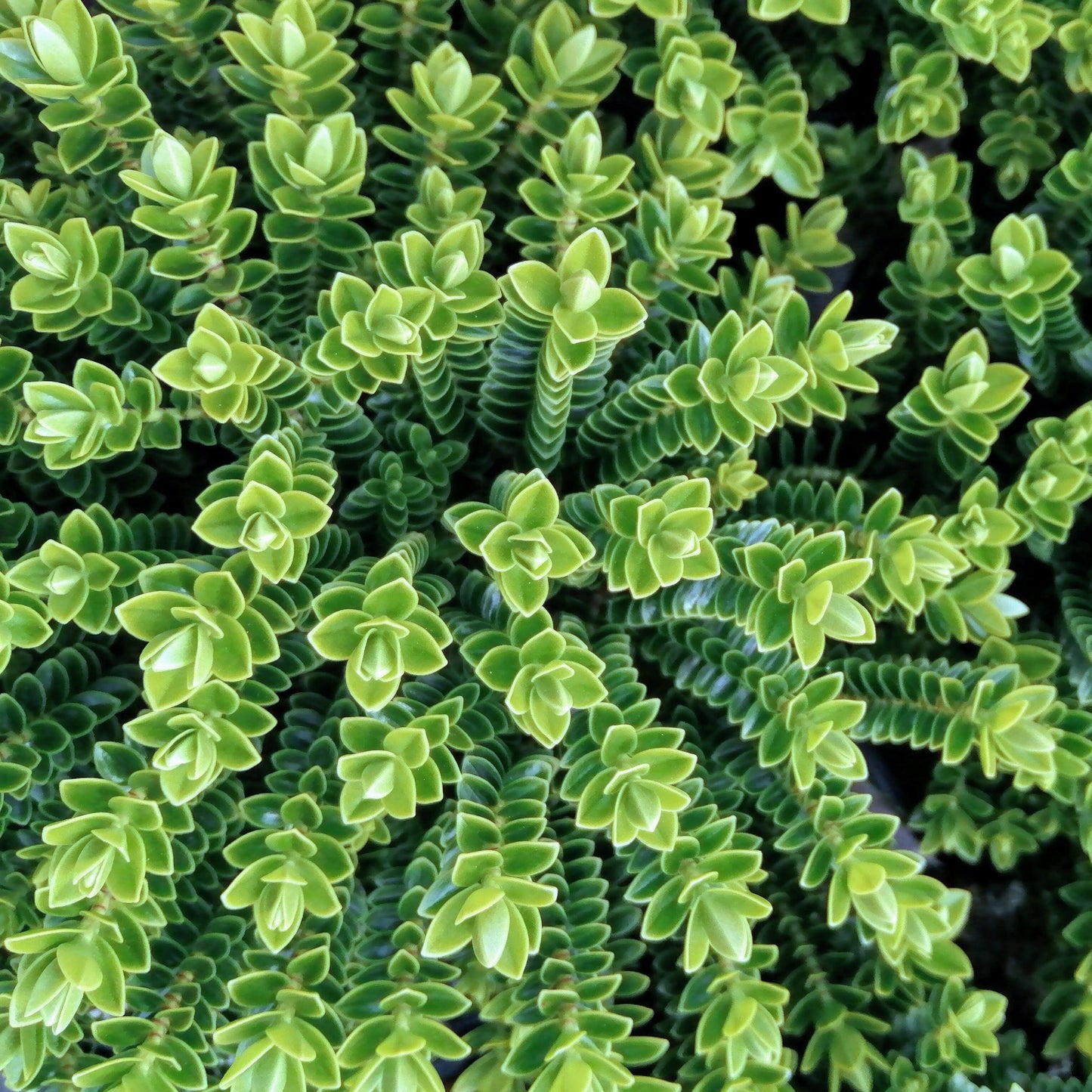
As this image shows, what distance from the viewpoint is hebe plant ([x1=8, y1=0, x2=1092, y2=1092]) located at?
697 millimetres

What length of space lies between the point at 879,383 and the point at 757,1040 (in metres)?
0.65

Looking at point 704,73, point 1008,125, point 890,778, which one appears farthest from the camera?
point 890,778

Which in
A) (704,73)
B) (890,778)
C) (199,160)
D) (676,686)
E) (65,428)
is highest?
(704,73)

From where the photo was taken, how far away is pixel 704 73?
877 mm

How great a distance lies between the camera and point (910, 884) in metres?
0.79

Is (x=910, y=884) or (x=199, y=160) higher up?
(x=199, y=160)

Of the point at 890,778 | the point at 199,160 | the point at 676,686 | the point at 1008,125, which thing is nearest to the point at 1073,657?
the point at 890,778

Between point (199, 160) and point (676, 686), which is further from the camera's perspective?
point (676, 686)

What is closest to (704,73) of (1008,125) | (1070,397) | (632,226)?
(632,226)

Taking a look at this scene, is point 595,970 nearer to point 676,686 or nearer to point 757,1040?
point 757,1040

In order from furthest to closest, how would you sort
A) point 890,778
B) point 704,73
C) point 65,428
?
point 890,778
point 704,73
point 65,428

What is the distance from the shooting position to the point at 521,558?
0.70 m

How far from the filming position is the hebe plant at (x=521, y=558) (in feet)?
2.29

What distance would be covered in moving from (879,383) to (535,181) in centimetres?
47
